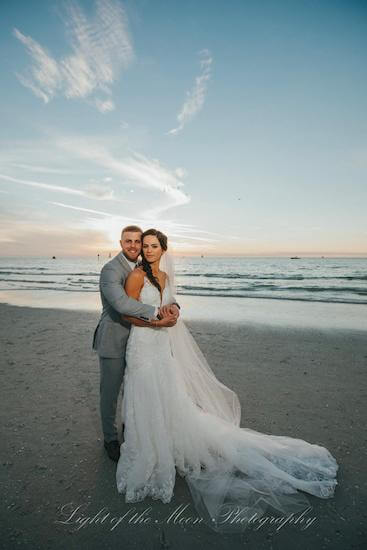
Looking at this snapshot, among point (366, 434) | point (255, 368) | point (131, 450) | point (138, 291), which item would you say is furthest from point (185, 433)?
point (255, 368)

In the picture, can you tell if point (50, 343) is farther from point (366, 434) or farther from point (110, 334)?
point (366, 434)

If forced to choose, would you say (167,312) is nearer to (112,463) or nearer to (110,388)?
(110,388)

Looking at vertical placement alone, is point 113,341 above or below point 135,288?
below

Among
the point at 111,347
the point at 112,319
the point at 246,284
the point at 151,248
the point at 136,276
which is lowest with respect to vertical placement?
the point at 246,284

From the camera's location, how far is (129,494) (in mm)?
2977

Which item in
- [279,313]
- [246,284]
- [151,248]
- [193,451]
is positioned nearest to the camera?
[193,451]

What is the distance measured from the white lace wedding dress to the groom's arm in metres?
0.22

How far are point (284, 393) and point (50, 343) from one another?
19.5 feet

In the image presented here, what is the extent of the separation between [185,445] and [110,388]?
102 centimetres

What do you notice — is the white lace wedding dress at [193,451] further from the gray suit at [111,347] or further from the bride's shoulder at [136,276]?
the gray suit at [111,347]

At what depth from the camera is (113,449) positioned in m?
3.62

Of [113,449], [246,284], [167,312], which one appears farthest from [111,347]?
[246,284]

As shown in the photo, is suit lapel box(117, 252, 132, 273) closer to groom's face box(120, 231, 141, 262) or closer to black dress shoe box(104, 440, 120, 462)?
groom's face box(120, 231, 141, 262)

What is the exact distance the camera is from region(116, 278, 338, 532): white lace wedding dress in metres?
2.98
